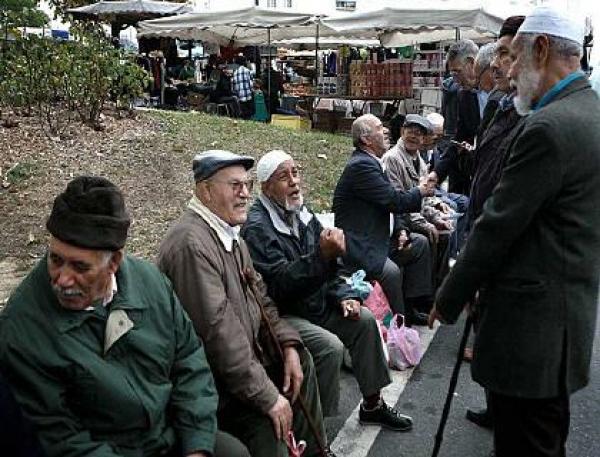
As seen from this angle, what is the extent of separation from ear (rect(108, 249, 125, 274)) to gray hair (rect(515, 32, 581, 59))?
160 cm

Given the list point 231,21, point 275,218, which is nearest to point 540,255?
point 275,218

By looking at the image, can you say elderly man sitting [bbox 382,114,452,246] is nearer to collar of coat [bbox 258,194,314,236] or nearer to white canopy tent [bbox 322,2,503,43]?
collar of coat [bbox 258,194,314,236]

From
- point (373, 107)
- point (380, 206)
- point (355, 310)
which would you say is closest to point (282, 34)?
point (373, 107)

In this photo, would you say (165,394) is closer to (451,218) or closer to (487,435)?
(487,435)

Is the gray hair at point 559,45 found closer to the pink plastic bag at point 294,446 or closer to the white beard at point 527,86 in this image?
the white beard at point 527,86

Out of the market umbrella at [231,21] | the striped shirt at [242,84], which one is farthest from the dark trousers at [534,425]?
the striped shirt at [242,84]

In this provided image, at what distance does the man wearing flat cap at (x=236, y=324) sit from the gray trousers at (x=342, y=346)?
19 cm

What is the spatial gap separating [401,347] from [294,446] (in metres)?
1.70

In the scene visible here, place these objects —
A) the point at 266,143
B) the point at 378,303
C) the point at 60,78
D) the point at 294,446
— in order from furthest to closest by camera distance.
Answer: the point at 266,143
the point at 60,78
the point at 378,303
the point at 294,446

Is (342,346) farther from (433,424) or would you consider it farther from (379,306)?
(379,306)

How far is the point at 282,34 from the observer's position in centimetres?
1744

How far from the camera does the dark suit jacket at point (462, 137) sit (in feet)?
18.7

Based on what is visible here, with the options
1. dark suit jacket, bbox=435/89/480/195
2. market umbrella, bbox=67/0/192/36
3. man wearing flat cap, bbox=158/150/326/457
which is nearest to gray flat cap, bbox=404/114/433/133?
dark suit jacket, bbox=435/89/480/195

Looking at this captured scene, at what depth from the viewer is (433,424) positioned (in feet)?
12.2
